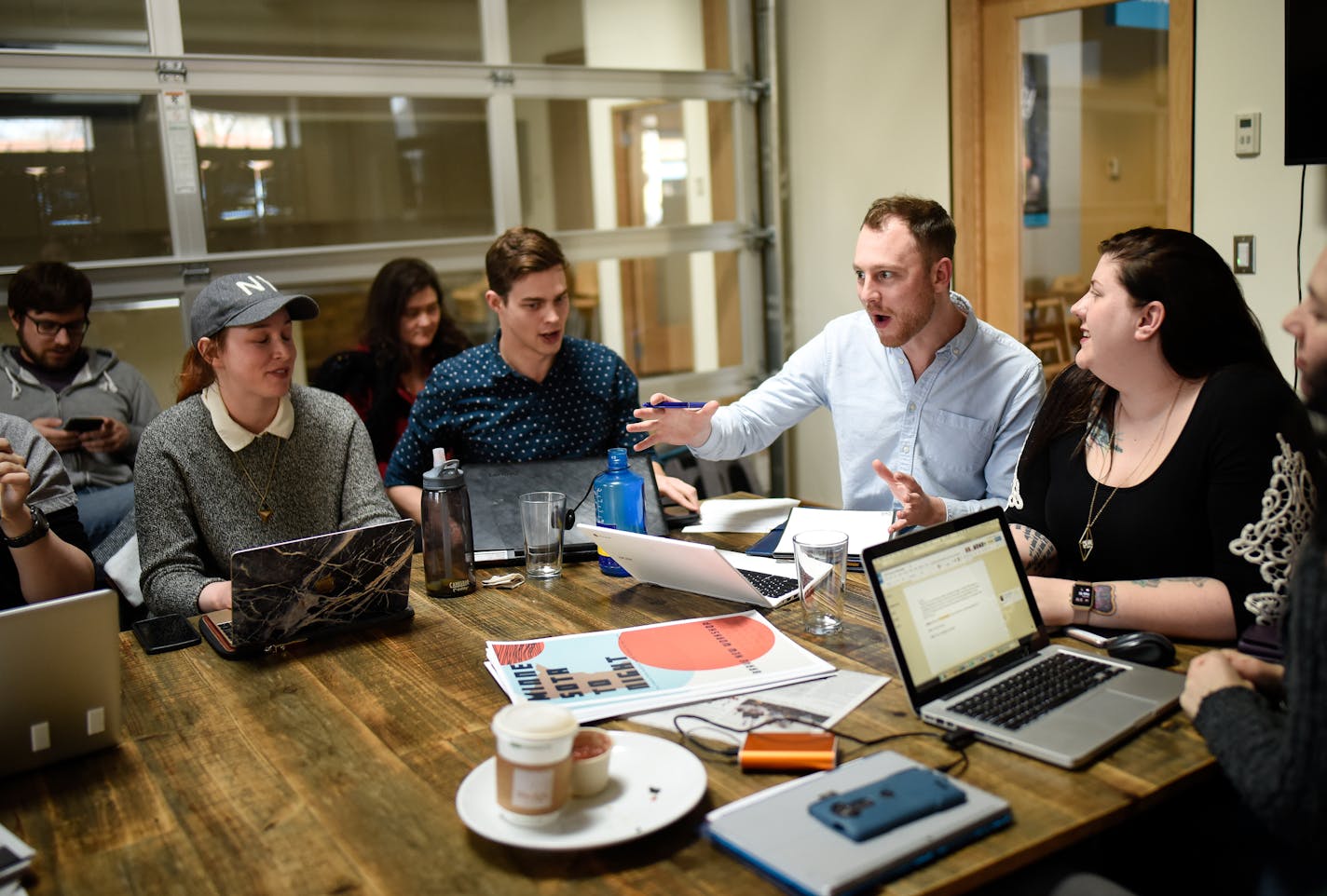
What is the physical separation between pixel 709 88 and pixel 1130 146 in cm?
175

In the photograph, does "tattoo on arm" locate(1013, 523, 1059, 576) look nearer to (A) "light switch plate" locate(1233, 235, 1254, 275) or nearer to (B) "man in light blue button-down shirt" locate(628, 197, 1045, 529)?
(B) "man in light blue button-down shirt" locate(628, 197, 1045, 529)

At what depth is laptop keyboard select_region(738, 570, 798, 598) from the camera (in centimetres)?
197

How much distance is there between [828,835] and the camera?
1.15 m

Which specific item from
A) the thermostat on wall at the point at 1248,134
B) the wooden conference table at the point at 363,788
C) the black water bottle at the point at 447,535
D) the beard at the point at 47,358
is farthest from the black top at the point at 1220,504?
the beard at the point at 47,358

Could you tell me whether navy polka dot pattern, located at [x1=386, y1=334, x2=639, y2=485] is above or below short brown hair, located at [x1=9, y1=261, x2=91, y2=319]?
below

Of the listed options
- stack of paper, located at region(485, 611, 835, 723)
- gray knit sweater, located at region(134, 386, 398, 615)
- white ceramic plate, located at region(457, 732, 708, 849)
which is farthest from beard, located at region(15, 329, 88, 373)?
white ceramic plate, located at region(457, 732, 708, 849)

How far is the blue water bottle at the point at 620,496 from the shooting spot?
2260 mm

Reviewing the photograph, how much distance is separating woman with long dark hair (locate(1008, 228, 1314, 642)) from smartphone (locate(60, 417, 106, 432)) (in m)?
2.78

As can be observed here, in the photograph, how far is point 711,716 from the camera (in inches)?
58.8

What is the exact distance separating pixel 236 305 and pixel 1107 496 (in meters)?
1.67

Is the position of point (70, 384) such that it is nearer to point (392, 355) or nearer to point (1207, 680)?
point (392, 355)

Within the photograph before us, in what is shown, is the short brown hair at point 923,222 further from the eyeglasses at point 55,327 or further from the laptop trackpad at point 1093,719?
the eyeglasses at point 55,327

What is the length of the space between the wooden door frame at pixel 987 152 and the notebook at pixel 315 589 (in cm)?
288

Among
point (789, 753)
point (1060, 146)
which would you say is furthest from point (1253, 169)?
point (789, 753)
